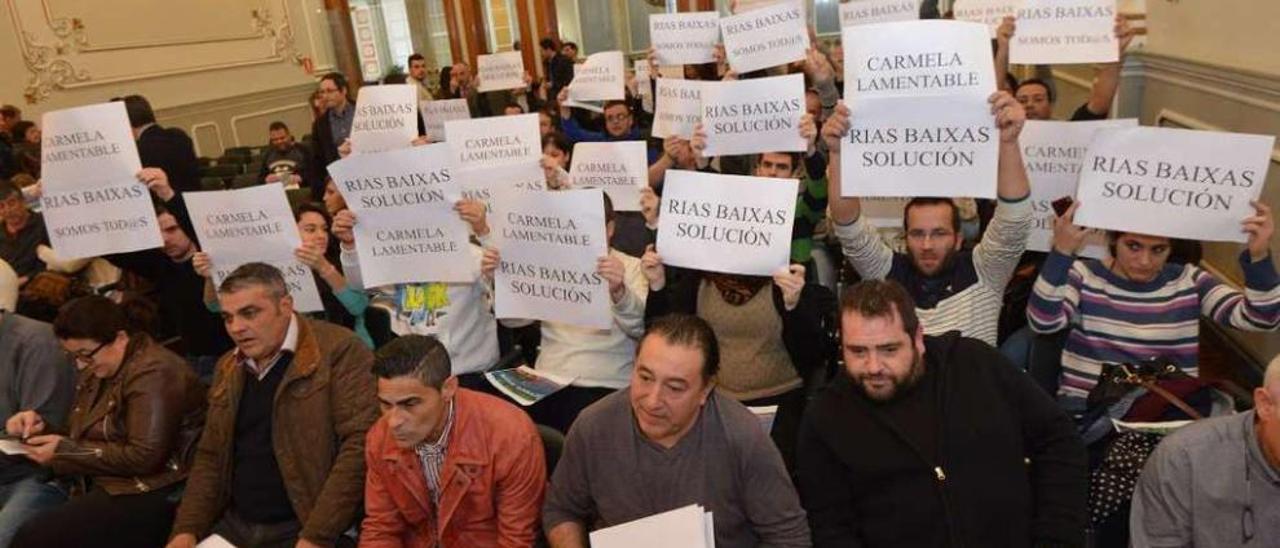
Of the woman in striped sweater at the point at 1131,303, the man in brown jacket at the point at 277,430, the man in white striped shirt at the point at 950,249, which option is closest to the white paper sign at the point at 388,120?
the man in brown jacket at the point at 277,430

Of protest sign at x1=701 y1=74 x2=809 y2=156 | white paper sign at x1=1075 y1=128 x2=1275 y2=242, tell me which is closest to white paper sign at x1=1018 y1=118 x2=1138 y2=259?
white paper sign at x1=1075 y1=128 x2=1275 y2=242

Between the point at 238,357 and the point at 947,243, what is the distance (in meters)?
2.56

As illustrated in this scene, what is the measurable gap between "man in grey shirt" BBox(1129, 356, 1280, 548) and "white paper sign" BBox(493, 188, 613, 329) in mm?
1834

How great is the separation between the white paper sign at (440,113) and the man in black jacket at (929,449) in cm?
482

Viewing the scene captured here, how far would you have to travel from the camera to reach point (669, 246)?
3023 mm

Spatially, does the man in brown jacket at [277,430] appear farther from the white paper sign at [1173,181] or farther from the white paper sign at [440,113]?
the white paper sign at [440,113]

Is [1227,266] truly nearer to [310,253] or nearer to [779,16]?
[779,16]

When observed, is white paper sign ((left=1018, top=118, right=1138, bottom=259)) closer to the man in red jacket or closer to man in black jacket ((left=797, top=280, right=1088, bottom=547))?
man in black jacket ((left=797, top=280, right=1088, bottom=547))

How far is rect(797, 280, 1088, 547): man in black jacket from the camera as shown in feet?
7.27

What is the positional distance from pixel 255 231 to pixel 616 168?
1.76m

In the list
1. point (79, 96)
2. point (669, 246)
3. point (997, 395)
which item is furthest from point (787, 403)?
point (79, 96)

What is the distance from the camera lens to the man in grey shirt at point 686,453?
2193mm

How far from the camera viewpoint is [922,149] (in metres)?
2.83

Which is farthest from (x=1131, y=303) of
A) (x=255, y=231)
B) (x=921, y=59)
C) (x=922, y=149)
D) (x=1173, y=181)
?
(x=255, y=231)
